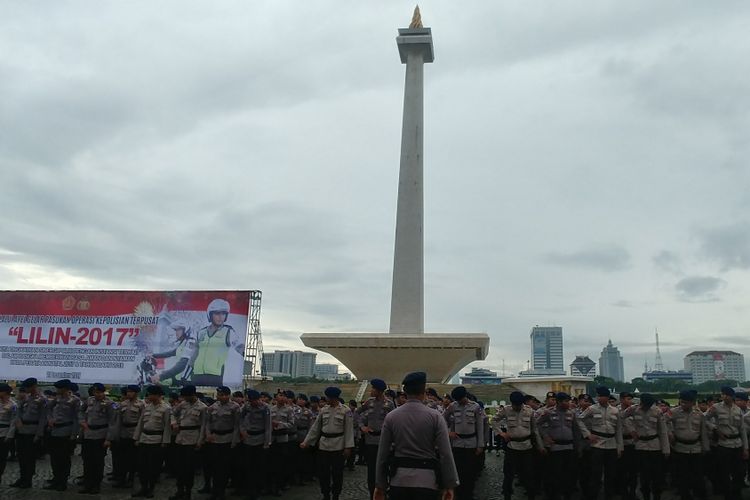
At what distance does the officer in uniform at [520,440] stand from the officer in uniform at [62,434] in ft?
21.1

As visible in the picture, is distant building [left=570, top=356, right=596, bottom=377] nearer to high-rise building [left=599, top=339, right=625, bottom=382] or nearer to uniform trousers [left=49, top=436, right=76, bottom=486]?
high-rise building [left=599, top=339, right=625, bottom=382]

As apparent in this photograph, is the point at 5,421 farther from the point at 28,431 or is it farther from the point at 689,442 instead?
the point at 689,442

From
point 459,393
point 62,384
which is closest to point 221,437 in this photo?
point 62,384

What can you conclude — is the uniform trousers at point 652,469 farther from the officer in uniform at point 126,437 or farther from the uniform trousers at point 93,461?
the uniform trousers at point 93,461

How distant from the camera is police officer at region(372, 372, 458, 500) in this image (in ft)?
13.0

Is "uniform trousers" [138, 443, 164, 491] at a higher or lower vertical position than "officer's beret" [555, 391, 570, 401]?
lower

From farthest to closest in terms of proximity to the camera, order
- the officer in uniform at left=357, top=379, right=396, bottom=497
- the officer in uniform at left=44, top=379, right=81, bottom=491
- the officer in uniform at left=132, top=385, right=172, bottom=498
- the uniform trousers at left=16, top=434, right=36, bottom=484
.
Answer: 1. the uniform trousers at left=16, top=434, right=36, bottom=484
2. the officer in uniform at left=44, top=379, right=81, bottom=491
3. the officer in uniform at left=132, top=385, right=172, bottom=498
4. the officer in uniform at left=357, top=379, right=396, bottom=497

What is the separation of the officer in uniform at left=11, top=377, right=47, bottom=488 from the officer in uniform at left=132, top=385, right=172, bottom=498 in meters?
1.67

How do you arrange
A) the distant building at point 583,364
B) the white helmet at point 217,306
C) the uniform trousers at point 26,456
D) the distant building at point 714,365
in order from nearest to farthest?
1. the uniform trousers at point 26,456
2. the white helmet at point 217,306
3. the distant building at point 583,364
4. the distant building at point 714,365

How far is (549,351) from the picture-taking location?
17075 cm

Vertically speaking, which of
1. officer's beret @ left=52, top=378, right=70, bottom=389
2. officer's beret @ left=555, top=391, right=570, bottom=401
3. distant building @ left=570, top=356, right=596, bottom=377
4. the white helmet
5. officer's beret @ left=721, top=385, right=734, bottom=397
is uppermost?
distant building @ left=570, top=356, right=596, bottom=377

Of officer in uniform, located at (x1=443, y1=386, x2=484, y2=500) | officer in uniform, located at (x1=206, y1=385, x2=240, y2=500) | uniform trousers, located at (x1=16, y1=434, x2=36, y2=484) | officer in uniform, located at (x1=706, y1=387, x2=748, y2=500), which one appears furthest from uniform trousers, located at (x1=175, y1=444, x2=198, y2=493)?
officer in uniform, located at (x1=706, y1=387, x2=748, y2=500)

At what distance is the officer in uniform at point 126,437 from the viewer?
30.0 feet

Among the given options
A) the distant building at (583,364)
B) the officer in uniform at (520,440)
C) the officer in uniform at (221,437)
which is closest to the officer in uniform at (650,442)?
the officer in uniform at (520,440)
